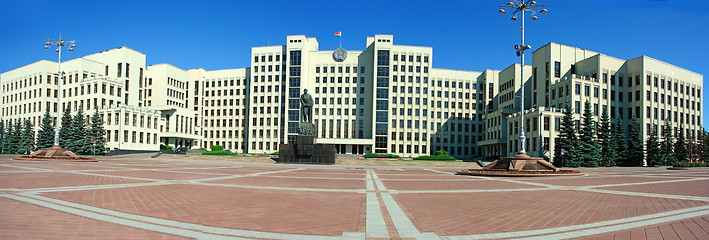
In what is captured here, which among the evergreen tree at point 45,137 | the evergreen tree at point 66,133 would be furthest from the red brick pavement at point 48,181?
the evergreen tree at point 45,137

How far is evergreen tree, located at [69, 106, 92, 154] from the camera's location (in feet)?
170

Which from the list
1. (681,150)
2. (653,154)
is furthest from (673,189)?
(681,150)

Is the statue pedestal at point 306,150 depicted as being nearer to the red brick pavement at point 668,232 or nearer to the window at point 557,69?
the red brick pavement at point 668,232

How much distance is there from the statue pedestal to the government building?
33.2m

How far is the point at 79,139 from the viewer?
2082 inches

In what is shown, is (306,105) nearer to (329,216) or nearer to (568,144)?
(329,216)

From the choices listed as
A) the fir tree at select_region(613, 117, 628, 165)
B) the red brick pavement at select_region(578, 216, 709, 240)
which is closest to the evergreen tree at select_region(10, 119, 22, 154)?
the red brick pavement at select_region(578, 216, 709, 240)

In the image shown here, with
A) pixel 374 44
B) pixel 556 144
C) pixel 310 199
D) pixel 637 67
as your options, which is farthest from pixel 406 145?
pixel 310 199

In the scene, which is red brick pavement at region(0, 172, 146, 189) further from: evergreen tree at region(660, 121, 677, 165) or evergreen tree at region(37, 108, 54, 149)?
evergreen tree at region(660, 121, 677, 165)

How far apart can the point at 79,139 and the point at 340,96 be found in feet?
142

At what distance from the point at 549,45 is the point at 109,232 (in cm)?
6498

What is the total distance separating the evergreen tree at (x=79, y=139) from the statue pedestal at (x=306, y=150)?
32.4 metres

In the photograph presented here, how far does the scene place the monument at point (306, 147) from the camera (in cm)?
3566

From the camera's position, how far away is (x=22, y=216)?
240 inches
